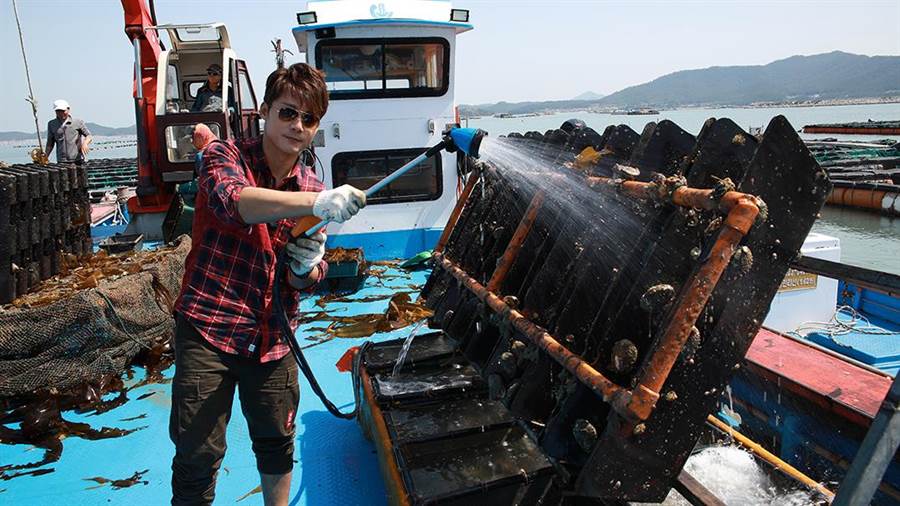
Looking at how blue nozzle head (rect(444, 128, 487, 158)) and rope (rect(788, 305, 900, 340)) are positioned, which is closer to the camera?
blue nozzle head (rect(444, 128, 487, 158))

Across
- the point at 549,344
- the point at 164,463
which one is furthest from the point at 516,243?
the point at 164,463

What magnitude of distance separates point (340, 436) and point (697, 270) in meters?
3.02

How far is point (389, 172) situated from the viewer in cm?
901

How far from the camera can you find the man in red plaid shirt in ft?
8.31

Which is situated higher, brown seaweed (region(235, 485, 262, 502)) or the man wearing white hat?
the man wearing white hat

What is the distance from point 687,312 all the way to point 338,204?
129 centimetres

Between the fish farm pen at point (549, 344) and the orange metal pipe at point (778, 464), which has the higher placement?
the fish farm pen at point (549, 344)

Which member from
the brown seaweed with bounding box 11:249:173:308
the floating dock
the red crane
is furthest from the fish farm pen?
the floating dock

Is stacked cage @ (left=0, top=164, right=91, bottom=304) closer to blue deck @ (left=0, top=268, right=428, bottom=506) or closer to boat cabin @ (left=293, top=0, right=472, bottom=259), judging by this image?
blue deck @ (left=0, top=268, right=428, bottom=506)

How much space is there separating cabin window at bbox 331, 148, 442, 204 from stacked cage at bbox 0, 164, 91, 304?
3.35m

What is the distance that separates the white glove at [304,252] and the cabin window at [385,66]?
661 centimetres

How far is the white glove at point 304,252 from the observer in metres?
2.59

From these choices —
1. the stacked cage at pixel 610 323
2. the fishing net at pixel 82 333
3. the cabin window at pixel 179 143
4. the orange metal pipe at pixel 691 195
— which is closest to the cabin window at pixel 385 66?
the cabin window at pixel 179 143

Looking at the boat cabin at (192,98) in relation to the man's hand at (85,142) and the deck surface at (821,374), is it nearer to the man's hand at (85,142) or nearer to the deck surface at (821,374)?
the man's hand at (85,142)
